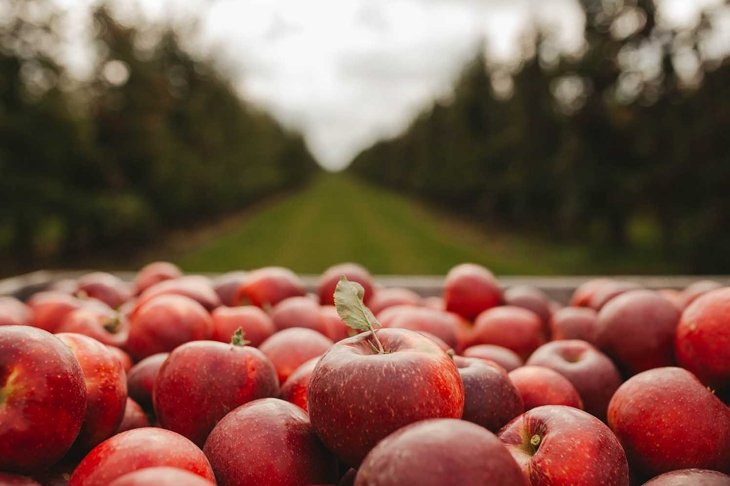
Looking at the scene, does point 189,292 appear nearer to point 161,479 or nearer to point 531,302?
point 531,302

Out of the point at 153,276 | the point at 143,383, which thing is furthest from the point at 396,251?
the point at 143,383

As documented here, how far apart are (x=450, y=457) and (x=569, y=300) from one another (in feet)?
12.4

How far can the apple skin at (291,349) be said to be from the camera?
9.02 ft

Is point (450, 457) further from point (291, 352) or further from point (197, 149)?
point (197, 149)

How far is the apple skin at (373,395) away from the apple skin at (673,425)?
74 centimetres

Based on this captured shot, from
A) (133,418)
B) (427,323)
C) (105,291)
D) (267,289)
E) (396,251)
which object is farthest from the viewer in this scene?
(396,251)

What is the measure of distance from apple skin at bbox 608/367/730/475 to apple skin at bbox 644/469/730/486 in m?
0.22

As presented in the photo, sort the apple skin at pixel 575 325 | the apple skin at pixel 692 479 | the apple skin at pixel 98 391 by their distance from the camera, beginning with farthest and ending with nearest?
the apple skin at pixel 575 325
the apple skin at pixel 98 391
the apple skin at pixel 692 479

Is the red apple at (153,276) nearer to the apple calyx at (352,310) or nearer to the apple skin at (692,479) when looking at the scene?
the apple calyx at (352,310)

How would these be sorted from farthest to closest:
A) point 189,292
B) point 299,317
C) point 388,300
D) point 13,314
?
1. point 388,300
2. point 189,292
3. point 299,317
4. point 13,314

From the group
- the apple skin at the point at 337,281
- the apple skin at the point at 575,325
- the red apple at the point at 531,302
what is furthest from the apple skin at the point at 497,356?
the apple skin at the point at 337,281

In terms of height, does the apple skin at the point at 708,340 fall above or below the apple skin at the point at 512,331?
above

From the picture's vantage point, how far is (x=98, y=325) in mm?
3152

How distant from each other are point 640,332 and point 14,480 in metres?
2.47
